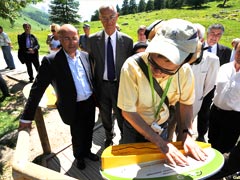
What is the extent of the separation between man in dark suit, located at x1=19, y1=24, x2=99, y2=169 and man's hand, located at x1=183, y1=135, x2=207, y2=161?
1.78m

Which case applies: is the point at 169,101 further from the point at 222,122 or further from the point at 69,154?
the point at 69,154

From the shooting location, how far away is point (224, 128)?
10.7 ft

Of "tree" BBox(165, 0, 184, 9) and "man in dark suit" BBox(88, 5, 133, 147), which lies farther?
"tree" BBox(165, 0, 184, 9)

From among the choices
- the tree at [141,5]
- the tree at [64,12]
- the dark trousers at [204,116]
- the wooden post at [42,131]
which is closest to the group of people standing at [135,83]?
the dark trousers at [204,116]

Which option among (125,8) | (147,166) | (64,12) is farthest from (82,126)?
(125,8)

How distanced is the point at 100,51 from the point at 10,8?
A: 4525 mm

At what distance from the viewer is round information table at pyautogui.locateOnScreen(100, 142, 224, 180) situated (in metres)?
1.44

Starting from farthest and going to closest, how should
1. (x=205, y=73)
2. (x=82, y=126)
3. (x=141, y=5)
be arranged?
(x=141, y=5) < (x=82, y=126) < (x=205, y=73)

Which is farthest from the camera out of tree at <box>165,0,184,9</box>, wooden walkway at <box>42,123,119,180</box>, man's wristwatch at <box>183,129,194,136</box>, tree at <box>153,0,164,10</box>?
tree at <box>153,0,164,10</box>

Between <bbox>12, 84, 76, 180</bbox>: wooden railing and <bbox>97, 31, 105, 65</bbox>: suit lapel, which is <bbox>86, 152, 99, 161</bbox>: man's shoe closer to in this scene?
<bbox>97, 31, 105, 65</bbox>: suit lapel

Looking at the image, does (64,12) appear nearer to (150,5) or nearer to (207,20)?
(207,20)

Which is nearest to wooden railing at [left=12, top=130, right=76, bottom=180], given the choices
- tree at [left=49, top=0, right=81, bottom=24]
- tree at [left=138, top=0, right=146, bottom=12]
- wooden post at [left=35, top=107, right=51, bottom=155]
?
wooden post at [left=35, top=107, right=51, bottom=155]

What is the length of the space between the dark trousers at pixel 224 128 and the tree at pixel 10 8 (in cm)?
617

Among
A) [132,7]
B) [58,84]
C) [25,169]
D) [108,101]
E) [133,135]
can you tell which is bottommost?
[108,101]
